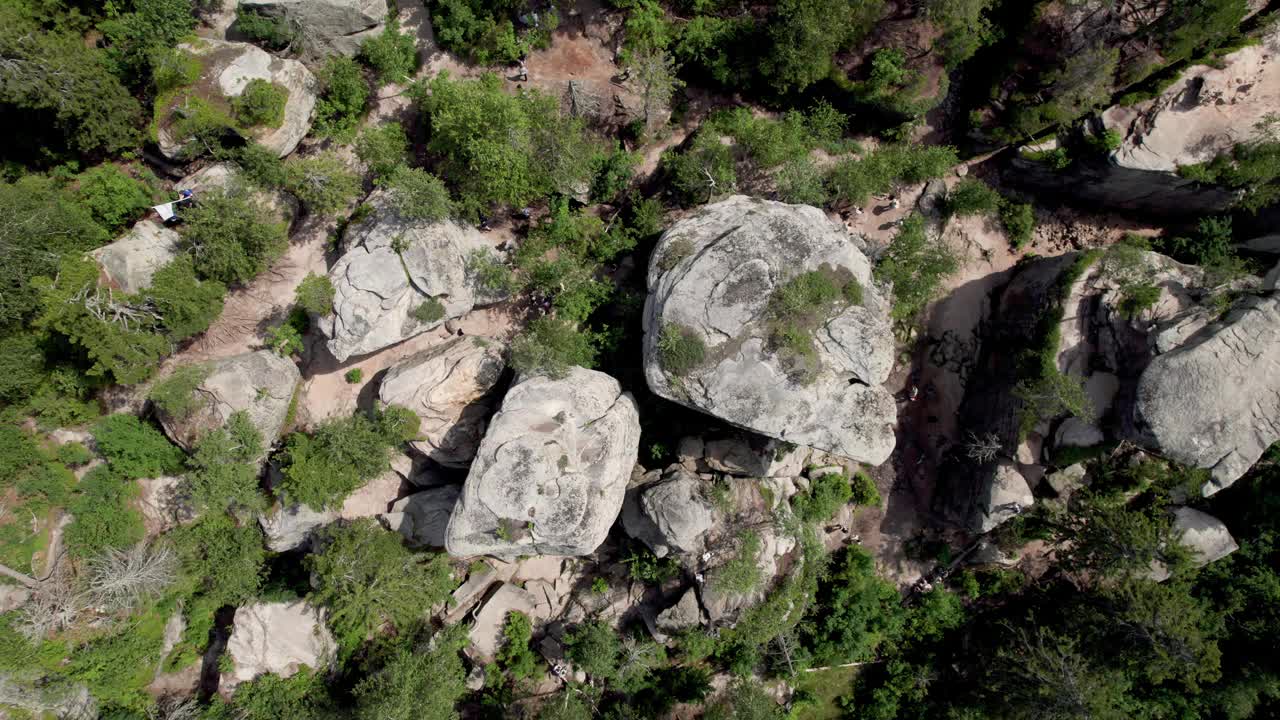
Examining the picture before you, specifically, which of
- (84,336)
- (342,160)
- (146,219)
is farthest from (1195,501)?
(146,219)

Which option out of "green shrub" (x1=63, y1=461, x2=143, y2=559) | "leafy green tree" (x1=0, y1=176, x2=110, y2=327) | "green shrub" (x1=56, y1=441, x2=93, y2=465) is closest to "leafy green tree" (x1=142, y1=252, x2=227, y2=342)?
"leafy green tree" (x1=0, y1=176, x2=110, y2=327)

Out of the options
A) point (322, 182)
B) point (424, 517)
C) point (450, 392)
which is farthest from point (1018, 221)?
point (322, 182)

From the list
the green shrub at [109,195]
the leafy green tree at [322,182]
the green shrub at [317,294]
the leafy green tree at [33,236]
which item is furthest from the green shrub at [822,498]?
the leafy green tree at [33,236]

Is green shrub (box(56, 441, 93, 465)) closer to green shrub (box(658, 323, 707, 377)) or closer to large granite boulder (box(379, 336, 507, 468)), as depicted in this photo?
large granite boulder (box(379, 336, 507, 468))

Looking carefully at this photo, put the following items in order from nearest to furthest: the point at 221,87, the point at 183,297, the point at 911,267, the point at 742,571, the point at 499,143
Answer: the point at 183,297 → the point at 499,143 → the point at 221,87 → the point at 742,571 → the point at 911,267

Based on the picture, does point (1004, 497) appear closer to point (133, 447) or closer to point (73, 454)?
point (133, 447)

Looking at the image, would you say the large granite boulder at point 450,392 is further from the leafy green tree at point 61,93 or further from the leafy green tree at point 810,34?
the leafy green tree at point 810,34
